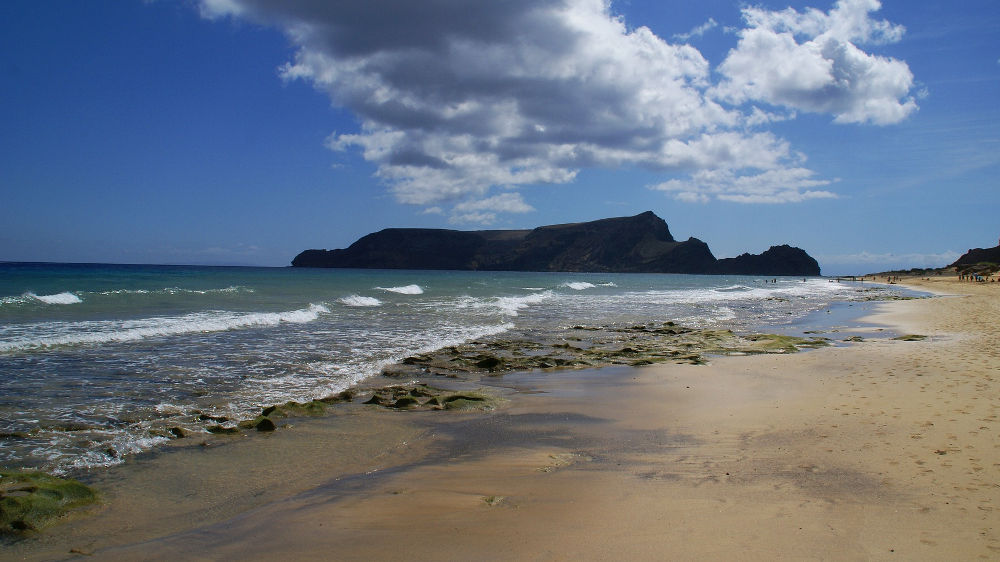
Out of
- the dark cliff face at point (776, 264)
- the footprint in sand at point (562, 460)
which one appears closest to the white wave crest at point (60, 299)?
the footprint in sand at point (562, 460)

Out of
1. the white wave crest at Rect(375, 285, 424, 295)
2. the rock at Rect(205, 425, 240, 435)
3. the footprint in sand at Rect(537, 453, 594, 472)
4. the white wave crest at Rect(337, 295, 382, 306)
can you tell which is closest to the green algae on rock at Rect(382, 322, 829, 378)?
the rock at Rect(205, 425, 240, 435)

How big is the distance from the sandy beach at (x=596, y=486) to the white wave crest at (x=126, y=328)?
10.5 metres

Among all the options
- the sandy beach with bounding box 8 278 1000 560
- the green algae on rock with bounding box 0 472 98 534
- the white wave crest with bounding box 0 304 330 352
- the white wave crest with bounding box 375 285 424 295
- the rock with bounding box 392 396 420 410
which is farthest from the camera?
the white wave crest with bounding box 375 285 424 295

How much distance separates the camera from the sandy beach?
13.0ft

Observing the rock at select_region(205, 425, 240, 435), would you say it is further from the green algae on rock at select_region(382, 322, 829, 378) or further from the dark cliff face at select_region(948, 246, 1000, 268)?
the dark cliff face at select_region(948, 246, 1000, 268)

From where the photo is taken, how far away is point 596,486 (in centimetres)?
519

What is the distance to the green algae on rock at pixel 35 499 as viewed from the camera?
14.2 ft

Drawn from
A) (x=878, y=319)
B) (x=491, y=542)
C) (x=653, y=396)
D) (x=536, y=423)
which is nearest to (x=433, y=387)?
(x=536, y=423)

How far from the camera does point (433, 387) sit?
33.4 feet

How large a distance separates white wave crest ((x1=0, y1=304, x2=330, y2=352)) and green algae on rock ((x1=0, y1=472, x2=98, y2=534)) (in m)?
10.3

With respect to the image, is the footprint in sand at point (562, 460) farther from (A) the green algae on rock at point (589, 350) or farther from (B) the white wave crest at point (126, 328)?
(B) the white wave crest at point (126, 328)

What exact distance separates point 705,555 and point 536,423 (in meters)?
4.19

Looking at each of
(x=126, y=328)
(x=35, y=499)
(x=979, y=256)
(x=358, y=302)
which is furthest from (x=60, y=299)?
(x=979, y=256)

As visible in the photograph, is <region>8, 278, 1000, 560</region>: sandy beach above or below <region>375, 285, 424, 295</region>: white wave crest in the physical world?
below
